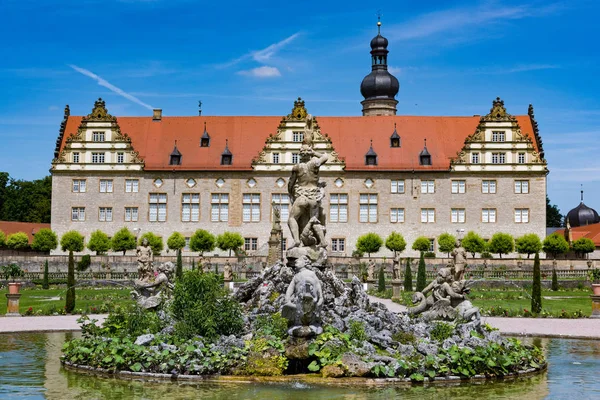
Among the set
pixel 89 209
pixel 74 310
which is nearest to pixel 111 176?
pixel 89 209

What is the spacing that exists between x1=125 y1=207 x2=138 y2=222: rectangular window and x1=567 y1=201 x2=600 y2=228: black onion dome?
137 ft

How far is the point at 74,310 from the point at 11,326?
416 cm

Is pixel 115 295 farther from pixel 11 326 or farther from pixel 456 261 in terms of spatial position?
pixel 456 261

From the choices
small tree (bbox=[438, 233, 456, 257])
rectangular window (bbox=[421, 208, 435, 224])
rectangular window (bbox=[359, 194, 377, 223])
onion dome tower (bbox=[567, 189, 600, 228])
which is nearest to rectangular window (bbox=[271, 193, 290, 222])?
rectangular window (bbox=[359, 194, 377, 223])

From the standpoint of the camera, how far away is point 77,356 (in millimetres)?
13914

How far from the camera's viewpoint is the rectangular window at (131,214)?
182ft

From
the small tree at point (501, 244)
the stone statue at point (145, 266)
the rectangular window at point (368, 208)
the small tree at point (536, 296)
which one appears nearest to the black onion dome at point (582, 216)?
the small tree at point (501, 244)

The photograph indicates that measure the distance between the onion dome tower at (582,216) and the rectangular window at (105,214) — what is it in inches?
1659

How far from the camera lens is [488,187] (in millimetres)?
55156

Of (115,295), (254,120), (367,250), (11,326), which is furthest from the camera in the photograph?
(254,120)

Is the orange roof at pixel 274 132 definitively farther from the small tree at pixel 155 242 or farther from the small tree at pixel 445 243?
the small tree at pixel 155 242

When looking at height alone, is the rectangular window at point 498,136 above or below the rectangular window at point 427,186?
above

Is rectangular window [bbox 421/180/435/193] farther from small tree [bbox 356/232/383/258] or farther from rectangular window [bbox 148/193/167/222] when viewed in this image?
rectangular window [bbox 148/193/167/222]

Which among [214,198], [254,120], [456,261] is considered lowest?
[456,261]
